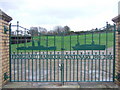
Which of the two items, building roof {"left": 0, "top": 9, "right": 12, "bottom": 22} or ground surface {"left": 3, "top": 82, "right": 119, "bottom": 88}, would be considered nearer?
building roof {"left": 0, "top": 9, "right": 12, "bottom": 22}

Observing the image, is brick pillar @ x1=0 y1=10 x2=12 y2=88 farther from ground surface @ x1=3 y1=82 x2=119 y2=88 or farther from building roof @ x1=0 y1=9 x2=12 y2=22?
ground surface @ x1=3 y1=82 x2=119 y2=88

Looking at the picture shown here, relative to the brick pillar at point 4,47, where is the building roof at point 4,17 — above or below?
above

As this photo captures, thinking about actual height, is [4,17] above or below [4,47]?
above

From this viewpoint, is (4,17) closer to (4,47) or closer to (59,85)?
(4,47)

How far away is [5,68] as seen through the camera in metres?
4.01

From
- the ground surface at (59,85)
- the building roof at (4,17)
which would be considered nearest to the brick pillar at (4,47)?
the building roof at (4,17)

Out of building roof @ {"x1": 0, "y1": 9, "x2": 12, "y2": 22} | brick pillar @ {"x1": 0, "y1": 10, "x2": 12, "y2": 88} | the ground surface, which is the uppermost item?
building roof @ {"x1": 0, "y1": 9, "x2": 12, "y2": 22}

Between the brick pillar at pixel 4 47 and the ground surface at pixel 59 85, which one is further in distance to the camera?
the ground surface at pixel 59 85

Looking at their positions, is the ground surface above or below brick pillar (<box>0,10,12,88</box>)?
below

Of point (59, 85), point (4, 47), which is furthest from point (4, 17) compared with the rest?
point (59, 85)

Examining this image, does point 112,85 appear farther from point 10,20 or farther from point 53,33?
point 10,20

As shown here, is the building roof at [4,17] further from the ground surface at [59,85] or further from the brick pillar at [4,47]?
the ground surface at [59,85]

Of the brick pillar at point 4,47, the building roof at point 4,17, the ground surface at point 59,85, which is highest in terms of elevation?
the building roof at point 4,17

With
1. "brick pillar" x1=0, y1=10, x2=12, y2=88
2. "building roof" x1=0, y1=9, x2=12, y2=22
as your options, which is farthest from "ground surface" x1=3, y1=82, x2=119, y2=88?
"building roof" x1=0, y1=9, x2=12, y2=22
